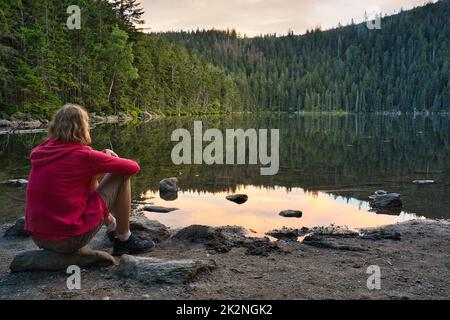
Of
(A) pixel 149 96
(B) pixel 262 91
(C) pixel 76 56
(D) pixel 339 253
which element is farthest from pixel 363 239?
(B) pixel 262 91

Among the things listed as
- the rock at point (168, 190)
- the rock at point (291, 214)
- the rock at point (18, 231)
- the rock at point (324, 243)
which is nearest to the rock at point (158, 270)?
the rock at point (324, 243)

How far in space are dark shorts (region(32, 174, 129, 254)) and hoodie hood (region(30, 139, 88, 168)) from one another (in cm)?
70

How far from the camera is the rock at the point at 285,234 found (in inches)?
307

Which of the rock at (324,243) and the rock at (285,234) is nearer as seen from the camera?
the rock at (324,243)

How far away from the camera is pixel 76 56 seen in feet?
161

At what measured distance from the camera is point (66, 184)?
16.3ft

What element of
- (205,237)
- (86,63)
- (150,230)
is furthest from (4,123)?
(205,237)

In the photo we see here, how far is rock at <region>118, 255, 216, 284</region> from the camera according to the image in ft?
16.4

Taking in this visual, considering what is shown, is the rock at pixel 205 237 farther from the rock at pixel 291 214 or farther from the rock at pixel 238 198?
the rock at pixel 238 198

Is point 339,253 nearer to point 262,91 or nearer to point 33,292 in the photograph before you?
point 33,292

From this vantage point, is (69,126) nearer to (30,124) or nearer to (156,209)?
(156,209)

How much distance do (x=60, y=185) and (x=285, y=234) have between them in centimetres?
445

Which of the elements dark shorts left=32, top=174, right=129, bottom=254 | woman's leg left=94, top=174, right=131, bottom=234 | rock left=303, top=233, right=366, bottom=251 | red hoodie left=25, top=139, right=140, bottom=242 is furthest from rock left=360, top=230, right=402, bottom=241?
red hoodie left=25, top=139, right=140, bottom=242

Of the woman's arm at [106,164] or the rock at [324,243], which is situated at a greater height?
the woman's arm at [106,164]
